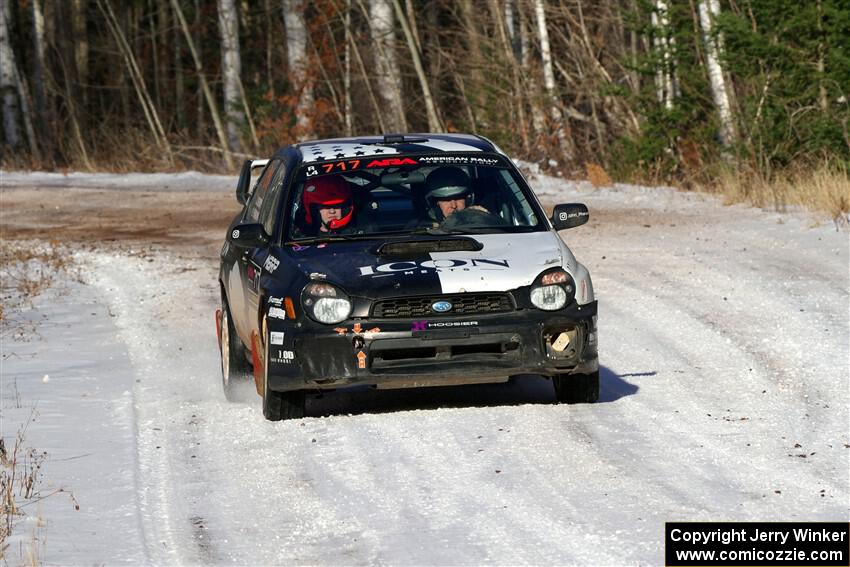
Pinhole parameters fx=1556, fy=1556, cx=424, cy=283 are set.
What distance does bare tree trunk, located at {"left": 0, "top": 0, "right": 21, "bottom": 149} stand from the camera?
36.2m

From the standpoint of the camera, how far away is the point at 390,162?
9.67 metres

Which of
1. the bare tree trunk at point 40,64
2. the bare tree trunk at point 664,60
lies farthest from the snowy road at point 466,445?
the bare tree trunk at point 40,64

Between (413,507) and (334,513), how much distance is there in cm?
34

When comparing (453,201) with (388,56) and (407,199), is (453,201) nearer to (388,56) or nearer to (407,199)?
(407,199)

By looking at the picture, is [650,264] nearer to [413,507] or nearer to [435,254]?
[435,254]

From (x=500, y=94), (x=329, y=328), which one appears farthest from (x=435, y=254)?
(x=500, y=94)

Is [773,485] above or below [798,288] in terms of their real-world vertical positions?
above

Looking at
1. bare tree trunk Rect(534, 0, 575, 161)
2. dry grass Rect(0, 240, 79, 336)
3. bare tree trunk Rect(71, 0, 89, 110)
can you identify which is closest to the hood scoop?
dry grass Rect(0, 240, 79, 336)

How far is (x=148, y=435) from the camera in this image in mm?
8656

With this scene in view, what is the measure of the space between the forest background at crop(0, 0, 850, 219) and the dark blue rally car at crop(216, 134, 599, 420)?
26.7 feet


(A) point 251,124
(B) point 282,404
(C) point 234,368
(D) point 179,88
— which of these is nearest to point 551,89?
(A) point 251,124

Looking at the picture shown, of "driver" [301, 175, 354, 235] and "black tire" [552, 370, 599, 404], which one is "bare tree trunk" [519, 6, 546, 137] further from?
"black tire" [552, 370, 599, 404]

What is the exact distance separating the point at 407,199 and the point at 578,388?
1.58 metres

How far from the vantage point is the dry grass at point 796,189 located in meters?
16.9
